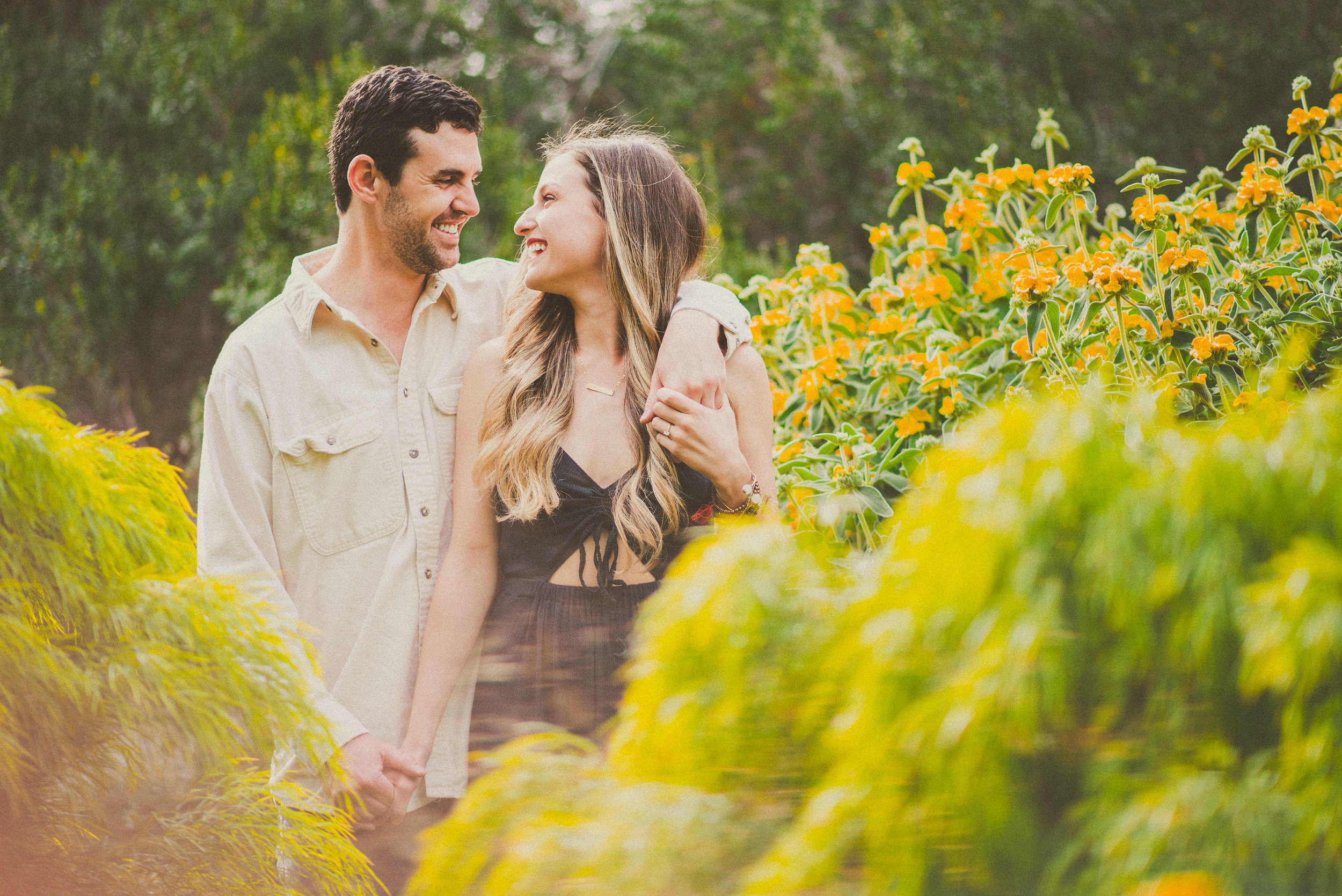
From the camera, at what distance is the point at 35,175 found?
323 inches

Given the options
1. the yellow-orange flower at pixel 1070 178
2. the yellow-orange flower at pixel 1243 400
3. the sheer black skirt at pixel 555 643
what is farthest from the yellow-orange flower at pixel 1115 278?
the sheer black skirt at pixel 555 643

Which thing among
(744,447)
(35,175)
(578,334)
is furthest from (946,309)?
(35,175)

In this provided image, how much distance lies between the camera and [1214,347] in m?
1.82

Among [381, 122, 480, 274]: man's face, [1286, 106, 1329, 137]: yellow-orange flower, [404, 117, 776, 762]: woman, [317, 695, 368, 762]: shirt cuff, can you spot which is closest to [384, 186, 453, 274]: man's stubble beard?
[381, 122, 480, 274]: man's face

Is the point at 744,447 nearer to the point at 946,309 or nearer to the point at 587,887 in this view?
the point at 946,309

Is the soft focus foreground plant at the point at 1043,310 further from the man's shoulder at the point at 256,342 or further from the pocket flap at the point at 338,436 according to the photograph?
the man's shoulder at the point at 256,342

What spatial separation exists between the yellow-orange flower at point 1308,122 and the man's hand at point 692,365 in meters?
1.33

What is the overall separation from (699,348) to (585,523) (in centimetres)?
42

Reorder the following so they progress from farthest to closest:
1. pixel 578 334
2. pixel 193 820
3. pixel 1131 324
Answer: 1. pixel 578 334
2. pixel 1131 324
3. pixel 193 820

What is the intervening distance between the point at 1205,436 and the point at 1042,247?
51.5 inches

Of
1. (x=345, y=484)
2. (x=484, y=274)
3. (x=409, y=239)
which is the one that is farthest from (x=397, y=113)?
(x=345, y=484)

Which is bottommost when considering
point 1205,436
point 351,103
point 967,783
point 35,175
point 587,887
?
point 587,887

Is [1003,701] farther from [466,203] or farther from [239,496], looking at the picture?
[466,203]

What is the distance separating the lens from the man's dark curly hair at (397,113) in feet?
7.34
